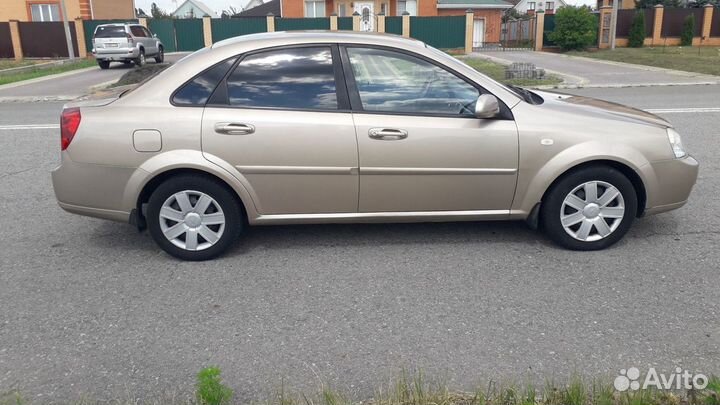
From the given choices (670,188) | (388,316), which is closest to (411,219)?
(388,316)

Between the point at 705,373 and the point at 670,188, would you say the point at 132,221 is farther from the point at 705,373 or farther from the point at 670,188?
the point at 670,188

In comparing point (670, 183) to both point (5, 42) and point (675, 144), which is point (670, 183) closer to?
point (675, 144)

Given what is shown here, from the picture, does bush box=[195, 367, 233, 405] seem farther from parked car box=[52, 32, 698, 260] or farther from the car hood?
the car hood

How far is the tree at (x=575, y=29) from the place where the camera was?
104ft

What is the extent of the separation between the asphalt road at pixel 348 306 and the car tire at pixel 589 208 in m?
0.15

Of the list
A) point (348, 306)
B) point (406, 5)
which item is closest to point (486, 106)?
point (348, 306)

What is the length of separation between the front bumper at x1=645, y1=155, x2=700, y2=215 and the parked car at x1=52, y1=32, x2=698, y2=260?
0.02 metres

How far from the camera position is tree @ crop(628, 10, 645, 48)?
107 ft

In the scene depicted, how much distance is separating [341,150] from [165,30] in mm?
31498

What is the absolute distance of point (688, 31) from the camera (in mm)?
33438

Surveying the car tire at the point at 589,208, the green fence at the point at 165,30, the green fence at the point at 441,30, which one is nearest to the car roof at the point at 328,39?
the car tire at the point at 589,208

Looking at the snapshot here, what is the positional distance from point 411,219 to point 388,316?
1.08m

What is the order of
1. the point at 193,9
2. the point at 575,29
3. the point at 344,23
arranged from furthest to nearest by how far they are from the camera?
the point at 193,9 → the point at 344,23 → the point at 575,29

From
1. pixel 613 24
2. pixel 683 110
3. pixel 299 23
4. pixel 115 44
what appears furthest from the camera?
pixel 299 23
